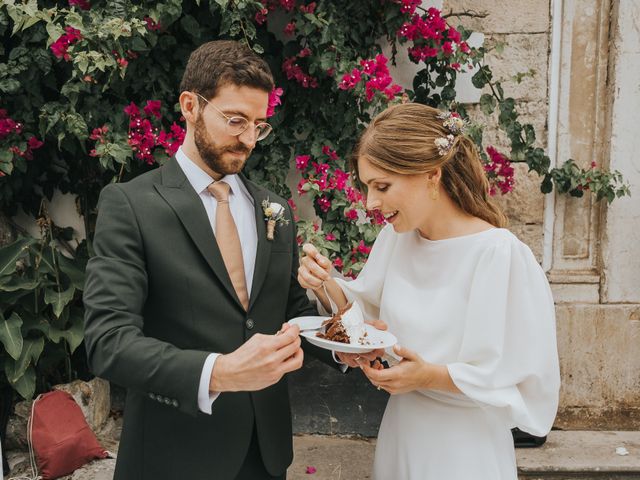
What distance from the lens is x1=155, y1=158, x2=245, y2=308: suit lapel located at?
1.84 m

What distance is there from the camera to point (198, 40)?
385cm

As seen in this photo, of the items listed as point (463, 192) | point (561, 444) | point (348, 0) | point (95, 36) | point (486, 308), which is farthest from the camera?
point (561, 444)

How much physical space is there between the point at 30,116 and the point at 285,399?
8.73ft

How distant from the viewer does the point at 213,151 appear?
194cm

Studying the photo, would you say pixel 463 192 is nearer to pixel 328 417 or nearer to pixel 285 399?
pixel 285 399

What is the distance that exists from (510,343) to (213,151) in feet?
3.59

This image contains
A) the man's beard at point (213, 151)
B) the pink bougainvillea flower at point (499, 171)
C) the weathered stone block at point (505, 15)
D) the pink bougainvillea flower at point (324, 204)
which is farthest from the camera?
the weathered stone block at point (505, 15)

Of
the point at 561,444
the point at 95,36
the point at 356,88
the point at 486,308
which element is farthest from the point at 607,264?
the point at 95,36

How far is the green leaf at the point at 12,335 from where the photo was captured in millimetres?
3432

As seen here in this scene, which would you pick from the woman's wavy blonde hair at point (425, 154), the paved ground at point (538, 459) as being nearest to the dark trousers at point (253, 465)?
the woman's wavy blonde hair at point (425, 154)

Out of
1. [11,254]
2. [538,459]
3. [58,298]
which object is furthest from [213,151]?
[538,459]

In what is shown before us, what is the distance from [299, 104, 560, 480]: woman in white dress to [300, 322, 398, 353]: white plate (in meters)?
0.06

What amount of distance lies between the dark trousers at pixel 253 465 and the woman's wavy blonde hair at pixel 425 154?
953 millimetres

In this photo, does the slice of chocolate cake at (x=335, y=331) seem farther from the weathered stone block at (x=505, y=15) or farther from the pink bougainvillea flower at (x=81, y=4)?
the weathered stone block at (x=505, y=15)
